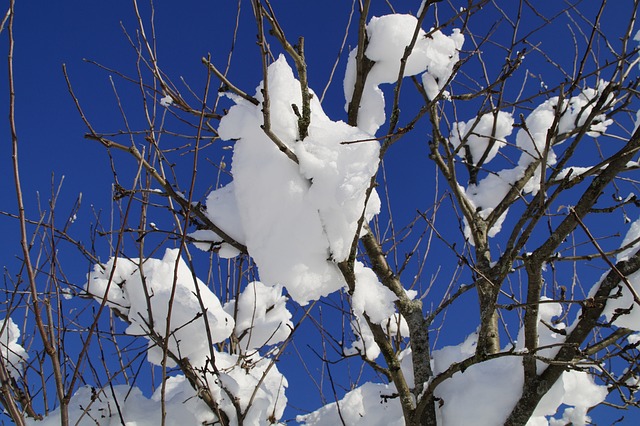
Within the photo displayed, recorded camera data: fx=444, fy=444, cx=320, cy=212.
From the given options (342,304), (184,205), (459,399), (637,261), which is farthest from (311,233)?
(342,304)

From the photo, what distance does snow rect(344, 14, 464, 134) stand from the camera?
1.77m

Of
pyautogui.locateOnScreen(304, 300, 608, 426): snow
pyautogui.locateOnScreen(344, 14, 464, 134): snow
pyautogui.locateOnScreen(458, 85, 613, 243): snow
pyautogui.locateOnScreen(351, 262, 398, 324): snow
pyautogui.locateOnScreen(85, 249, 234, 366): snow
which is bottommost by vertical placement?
pyautogui.locateOnScreen(304, 300, 608, 426): snow

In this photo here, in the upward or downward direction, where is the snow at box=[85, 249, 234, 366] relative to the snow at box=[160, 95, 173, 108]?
downward

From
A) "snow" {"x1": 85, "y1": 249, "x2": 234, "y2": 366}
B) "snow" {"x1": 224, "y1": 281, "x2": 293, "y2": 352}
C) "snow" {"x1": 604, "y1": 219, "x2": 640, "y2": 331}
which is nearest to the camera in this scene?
"snow" {"x1": 604, "y1": 219, "x2": 640, "y2": 331}

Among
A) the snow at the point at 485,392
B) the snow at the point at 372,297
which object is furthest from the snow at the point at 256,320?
the snow at the point at 372,297

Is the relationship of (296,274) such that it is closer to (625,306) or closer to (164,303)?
(164,303)

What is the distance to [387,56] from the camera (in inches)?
70.1

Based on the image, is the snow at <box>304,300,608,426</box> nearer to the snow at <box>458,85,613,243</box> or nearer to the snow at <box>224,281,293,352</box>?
the snow at <box>224,281,293,352</box>

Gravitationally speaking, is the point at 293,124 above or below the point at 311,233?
above

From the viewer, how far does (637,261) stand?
68.2 inches

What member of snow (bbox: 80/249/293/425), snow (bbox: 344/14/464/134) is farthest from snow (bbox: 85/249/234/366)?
snow (bbox: 344/14/464/134)

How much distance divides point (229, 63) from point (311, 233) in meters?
1.00

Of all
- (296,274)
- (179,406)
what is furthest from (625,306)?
(179,406)

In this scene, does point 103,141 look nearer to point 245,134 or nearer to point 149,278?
point 245,134
